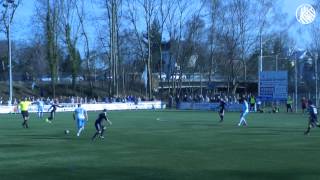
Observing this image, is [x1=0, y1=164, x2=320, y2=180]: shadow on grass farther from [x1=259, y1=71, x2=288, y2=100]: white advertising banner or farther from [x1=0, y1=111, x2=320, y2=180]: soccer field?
[x1=259, y1=71, x2=288, y2=100]: white advertising banner

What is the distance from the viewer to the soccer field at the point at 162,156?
14.0 metres

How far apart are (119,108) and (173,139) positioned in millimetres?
42254

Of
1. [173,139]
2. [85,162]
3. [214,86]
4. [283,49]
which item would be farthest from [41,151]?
[214,86]

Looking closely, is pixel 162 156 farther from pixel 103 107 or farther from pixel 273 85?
pixel 103 107

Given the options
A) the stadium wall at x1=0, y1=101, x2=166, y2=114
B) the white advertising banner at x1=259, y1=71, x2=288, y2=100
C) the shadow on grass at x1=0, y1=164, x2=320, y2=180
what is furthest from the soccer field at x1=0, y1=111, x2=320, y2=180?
the stadium wall at x1=0, y1=101, x2=166, y2=114

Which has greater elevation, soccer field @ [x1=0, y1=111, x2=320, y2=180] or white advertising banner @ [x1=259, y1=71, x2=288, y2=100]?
white advertising banner @ [x1=259, y1=71, x2=288, y2=100]

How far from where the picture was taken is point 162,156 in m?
17.8

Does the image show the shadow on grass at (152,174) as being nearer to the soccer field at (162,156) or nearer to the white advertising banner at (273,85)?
the soccer field at (162,156)

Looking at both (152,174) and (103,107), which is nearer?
(152,174)

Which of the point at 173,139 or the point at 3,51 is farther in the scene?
the point at 3,51

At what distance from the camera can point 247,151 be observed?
1892cm

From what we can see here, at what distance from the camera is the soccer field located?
14.0m

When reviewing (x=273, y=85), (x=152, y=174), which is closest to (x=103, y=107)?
(x=273, y=85)

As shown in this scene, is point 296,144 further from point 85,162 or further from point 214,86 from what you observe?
point 214,86
